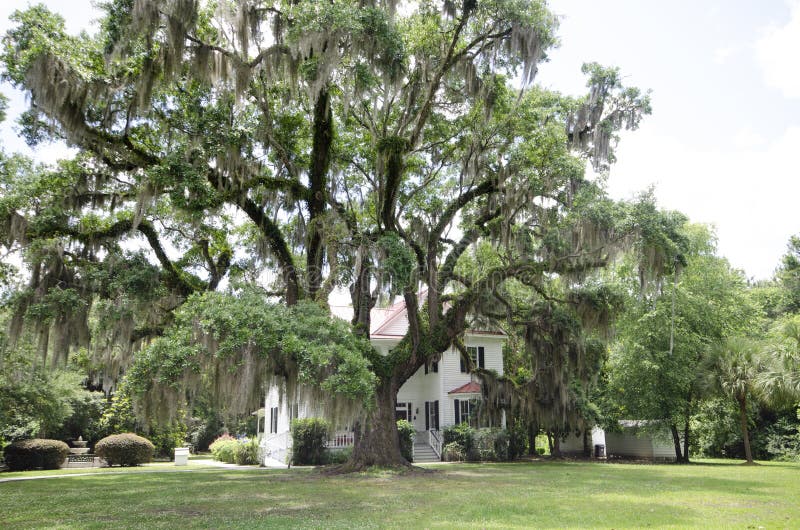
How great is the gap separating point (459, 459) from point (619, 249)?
12.6 m

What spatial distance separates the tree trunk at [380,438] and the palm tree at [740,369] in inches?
518

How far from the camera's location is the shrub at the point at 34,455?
67.6 feet

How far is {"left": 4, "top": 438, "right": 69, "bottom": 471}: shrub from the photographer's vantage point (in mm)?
20594

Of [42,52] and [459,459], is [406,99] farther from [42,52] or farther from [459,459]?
[459,459]

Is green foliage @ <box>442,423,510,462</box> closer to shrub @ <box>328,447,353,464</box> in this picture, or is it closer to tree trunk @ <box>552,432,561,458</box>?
tree trunk @ <box>552,432,561,458</box>

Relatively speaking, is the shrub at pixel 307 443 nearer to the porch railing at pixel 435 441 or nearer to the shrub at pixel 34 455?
the porch railing at pixel 435 441

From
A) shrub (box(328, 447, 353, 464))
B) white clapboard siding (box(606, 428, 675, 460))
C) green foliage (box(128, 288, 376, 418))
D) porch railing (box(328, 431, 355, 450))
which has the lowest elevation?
white clapboard siding (box(606, 428, 675, 460))

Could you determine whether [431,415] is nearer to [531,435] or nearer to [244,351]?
[531,435]

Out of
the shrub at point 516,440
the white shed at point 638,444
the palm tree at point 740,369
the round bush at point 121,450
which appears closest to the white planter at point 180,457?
the round bush at point 121,450

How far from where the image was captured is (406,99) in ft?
51.6

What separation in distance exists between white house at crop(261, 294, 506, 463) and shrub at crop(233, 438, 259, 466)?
0.58 metres

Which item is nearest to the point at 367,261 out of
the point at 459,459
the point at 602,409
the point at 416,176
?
the point at 416,176

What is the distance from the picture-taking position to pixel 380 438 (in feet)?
53.2

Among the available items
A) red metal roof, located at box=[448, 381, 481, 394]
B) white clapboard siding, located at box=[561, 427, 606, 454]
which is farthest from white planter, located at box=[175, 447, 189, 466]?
white clapboard siding, located at box=[561, 427, 606, 454]
